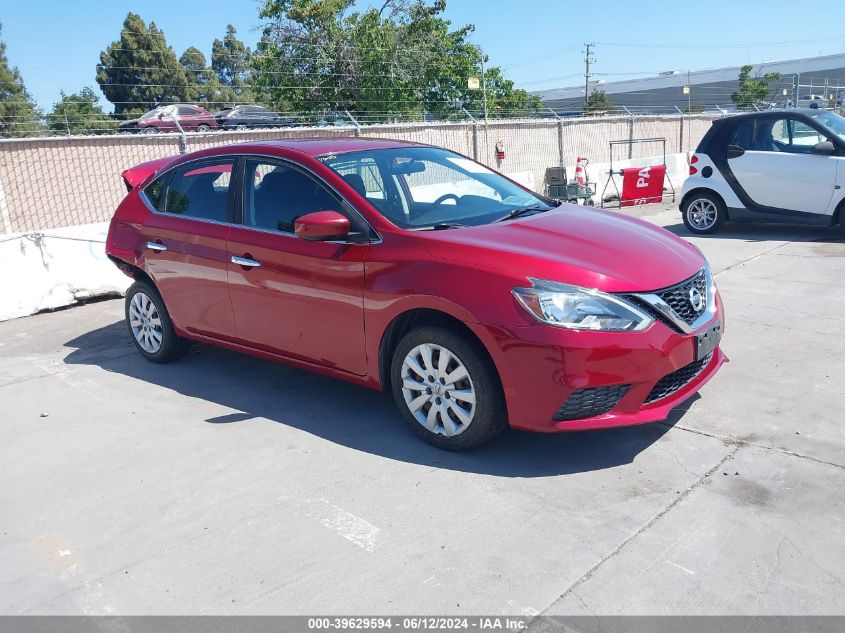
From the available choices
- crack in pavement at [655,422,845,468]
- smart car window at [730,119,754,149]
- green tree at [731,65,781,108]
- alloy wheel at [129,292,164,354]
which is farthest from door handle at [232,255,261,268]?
green tree at [731,65,781,108]

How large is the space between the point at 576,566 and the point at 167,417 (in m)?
3.00

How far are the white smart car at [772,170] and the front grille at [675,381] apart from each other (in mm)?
6770

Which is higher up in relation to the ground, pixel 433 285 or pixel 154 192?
pixel 154 192

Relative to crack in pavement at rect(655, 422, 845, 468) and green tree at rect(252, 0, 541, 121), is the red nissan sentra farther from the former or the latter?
green tree at rect(252, 0, 541, 121)

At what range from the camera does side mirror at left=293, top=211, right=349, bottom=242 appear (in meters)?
4.43

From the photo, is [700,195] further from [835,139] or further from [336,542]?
[336,542]

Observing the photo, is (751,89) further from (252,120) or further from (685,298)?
(685,298)

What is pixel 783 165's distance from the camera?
399 inches

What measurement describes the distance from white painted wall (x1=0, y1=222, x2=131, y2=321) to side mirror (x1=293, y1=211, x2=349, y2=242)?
4889 millimetres

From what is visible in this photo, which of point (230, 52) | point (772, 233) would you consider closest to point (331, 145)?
point (772, 233)

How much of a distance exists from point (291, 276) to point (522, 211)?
1.51 m

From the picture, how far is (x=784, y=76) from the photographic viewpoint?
53719mm

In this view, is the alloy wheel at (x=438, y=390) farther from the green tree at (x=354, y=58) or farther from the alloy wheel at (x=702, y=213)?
the green tree at (x=354, y=58)

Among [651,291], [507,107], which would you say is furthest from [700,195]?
[507,107]
